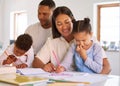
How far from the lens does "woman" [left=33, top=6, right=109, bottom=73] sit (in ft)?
4.29

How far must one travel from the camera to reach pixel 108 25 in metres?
4.64

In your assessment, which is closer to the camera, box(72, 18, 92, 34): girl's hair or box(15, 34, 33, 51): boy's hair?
box(72, 18, 92, 34): girl's hair

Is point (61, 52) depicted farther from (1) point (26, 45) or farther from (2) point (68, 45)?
(1) point (26, 45)

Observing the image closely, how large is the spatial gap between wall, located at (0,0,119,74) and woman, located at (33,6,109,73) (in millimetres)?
Answer: 3296

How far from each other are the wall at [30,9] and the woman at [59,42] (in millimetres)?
3296

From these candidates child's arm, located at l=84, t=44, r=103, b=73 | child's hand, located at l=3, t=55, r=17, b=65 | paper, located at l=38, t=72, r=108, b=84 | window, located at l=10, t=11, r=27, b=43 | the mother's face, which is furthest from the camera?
window, located at l=10, t=11, r=27, b=43

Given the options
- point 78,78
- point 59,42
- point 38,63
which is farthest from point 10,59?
point 78,78

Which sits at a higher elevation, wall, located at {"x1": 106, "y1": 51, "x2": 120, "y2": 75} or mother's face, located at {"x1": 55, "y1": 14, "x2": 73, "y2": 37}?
mother's face, located at {"x1": 55, "y1": 14, "x2": 73, "y2": 37}

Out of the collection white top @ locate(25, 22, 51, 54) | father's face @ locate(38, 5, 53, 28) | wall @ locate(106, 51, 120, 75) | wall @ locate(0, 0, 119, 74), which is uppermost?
wall @ locate(0, 0, 119, 74)

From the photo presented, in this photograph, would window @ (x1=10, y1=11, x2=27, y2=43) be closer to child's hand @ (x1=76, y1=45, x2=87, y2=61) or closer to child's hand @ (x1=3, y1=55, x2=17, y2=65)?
child's hand @ (x1=3, y1=55, x2=17, y2=65)

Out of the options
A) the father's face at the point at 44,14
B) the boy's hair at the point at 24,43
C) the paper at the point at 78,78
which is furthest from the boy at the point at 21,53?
the paper at the point at 78,78

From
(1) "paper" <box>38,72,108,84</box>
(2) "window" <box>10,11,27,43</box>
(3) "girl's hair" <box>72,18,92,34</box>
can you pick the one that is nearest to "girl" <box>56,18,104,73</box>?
(3) "girl's hair" <box>72,18,92,34</box>

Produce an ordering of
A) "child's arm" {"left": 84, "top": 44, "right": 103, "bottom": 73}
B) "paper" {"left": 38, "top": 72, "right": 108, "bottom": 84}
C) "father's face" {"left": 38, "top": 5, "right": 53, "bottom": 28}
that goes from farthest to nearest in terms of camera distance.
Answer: "father's face" {"left": 38, "top": 5, "right": 53, "bottom": 28} → "child's arm" {"left": 84, "top": 44, "right": 103, "bottom": 73} → "paper" {"left": 38, "top": 72, "right": 108, "bottom": 84}

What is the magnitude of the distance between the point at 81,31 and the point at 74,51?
4.5 inches
